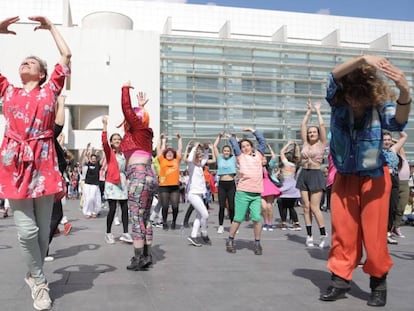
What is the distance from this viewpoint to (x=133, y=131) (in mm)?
4570

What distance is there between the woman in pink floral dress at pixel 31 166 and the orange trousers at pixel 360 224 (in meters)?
2.30

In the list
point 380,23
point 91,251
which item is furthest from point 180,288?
point 380,23

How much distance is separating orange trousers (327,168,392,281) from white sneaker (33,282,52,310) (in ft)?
7.47

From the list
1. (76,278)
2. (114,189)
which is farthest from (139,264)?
(114,189)

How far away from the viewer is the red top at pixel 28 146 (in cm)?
304

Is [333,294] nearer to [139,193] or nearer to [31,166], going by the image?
[139,193]

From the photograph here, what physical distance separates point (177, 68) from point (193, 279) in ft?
113

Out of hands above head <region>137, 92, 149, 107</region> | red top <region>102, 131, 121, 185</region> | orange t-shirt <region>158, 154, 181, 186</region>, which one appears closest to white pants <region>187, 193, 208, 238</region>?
red top <region>102, 131, 121, 185</region>

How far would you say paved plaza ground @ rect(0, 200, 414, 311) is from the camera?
329 centimetres

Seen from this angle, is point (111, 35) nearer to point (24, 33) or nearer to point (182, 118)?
point (24, 33)

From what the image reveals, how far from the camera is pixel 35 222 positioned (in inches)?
125

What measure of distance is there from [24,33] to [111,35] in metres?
6.67

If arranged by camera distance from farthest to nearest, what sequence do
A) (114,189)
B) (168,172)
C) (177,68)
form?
(177,68), (168,172), (114,189)

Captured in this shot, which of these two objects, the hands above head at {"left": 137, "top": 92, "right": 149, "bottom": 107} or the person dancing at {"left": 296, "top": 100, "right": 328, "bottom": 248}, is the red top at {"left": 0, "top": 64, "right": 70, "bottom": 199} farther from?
the person dancing at {"left": 296, "top": 100, "right": 328, "bottom": 248}
